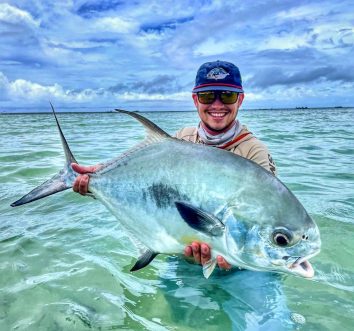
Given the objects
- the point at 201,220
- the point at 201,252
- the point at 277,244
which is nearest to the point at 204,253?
the point at 201,252

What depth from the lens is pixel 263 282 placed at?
3314 millimetres

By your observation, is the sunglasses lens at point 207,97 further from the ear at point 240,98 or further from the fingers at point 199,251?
the fingers at point 199,251

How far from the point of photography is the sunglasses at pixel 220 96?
3316 mm

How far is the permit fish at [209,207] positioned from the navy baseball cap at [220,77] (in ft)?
3.11

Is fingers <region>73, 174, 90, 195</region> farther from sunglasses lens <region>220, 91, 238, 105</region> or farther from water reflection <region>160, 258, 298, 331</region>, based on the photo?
sunglasses lens <region>220, 91, 238, 105</region>

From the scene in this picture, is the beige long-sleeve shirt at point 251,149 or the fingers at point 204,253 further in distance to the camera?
the beige long-sleeve shirt at point 251,149

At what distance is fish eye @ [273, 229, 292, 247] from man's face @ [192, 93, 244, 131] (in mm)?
1449

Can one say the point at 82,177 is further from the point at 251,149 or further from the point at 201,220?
the point at 251,149

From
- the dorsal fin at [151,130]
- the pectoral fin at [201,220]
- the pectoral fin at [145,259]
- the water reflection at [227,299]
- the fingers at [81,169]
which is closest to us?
the pectoral fin at [201,220]

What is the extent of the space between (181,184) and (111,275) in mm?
1705

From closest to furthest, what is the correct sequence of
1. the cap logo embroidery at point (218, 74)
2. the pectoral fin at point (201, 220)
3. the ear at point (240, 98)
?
the pectoral fin at point (201, 220), the cap logo embroidery at point (218, 74), the ear at point (240, 98)

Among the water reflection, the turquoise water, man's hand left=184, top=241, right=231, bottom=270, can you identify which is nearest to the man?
the water reflection

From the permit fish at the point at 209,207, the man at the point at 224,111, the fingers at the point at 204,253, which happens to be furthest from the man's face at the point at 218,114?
the fingers at the point at 204,253

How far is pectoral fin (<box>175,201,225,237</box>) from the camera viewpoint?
A: 2160 millimetres
